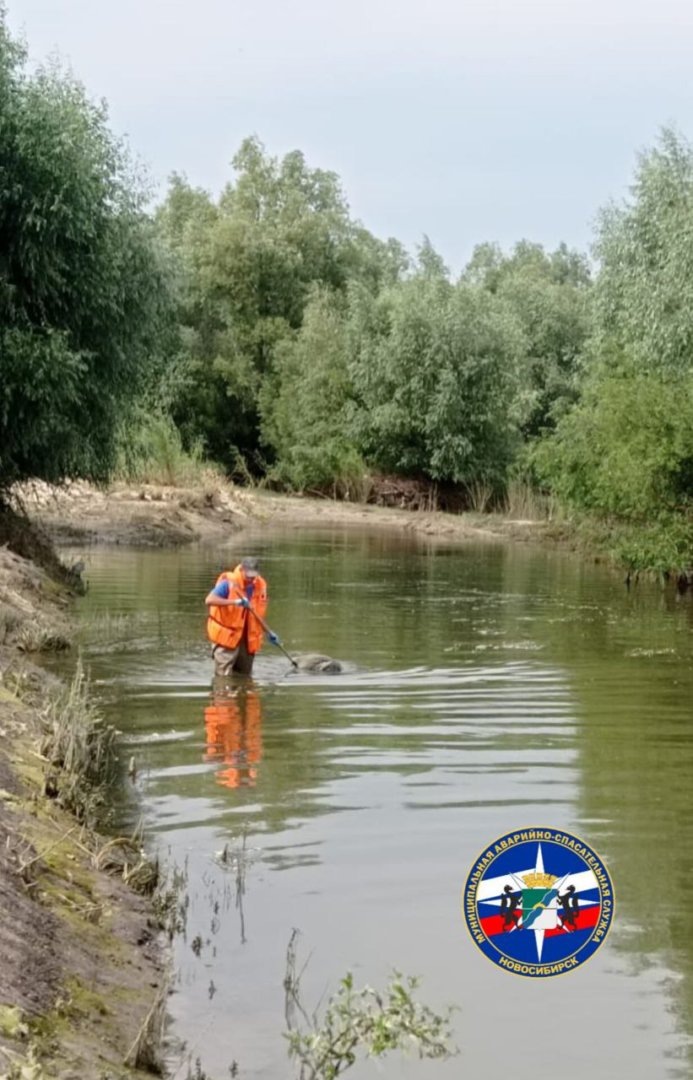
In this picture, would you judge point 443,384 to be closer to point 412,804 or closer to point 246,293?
point 246,293

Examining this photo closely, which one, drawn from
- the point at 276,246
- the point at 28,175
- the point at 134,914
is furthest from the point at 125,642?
the point at 276,246

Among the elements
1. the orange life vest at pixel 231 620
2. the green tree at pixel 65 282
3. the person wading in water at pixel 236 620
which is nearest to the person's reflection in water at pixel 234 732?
the person wading in water at pixel 236 620

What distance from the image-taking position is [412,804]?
12.5 meters

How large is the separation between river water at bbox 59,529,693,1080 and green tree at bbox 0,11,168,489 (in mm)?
2890

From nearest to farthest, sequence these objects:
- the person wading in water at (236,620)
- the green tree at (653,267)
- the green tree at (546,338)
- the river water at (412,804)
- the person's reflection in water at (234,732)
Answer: the river water at (412,804) < the person's reflection in water at (234,732) < the person wading in water at (236,620) < the green tree at (653,267) < the green tree at (546,338)

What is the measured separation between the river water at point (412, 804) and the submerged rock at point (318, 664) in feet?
0.79

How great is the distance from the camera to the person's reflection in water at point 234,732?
13.5m

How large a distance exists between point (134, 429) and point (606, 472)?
1015cm

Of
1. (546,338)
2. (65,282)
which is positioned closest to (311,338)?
(546,338)

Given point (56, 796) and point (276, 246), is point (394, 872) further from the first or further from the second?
point (276, 246)

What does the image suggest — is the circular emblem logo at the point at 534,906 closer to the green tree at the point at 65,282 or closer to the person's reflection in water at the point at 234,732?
the person's reflection in water at the point at 234,732

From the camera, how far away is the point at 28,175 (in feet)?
76.8

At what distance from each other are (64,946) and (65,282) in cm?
1757

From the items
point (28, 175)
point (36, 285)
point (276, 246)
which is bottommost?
point (36, 285)
